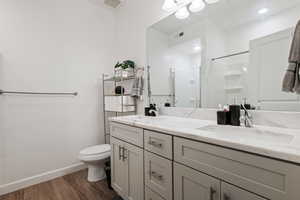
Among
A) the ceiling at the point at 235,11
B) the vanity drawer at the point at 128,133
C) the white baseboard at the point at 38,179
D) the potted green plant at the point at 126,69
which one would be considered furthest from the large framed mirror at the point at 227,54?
the white baseboard at the point at 38,179

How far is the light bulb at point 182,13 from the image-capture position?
1472 mm

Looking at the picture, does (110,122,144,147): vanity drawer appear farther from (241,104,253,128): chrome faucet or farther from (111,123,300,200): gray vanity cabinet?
(241,104,253,128): chrome faucet

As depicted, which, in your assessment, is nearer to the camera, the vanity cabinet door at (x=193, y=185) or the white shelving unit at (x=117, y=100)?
the vanity cabinet door at (x=193, y=185)

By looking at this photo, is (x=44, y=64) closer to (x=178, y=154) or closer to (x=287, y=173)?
(x=178, y=154)

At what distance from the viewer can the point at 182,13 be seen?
4.89ft

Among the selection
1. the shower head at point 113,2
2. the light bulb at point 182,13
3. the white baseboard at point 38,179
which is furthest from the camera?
the shower head at point 113,2

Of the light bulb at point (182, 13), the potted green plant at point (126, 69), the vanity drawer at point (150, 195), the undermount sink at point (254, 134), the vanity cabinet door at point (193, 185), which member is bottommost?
the vanity drawer at point (150, 195)

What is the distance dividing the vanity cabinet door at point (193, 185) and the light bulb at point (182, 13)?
56.3 inches

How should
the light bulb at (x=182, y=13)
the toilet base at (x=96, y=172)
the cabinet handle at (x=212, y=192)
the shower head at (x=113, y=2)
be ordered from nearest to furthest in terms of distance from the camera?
1. the cabinet handle at (x=212, y=192)
2. the light bulb at (x=182, y=13)
3. the toilet base at (x=96, y=172)
4. the shower head at (x=113, y=2)

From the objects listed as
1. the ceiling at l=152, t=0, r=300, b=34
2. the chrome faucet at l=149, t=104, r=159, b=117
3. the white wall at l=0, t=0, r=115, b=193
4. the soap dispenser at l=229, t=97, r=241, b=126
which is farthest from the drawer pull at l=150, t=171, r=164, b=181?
the white wall at l=0, t=0, r=115, b=193

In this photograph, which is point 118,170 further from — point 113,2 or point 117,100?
point 113,2

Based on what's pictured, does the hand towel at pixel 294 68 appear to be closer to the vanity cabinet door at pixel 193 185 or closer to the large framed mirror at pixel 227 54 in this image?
the large framed mirror at pixel 227 54

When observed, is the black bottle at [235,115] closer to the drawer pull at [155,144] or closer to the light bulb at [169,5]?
Answer: the drawer pull at [155,144]

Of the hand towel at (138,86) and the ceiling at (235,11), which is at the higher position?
the ceiling at (235,11)
